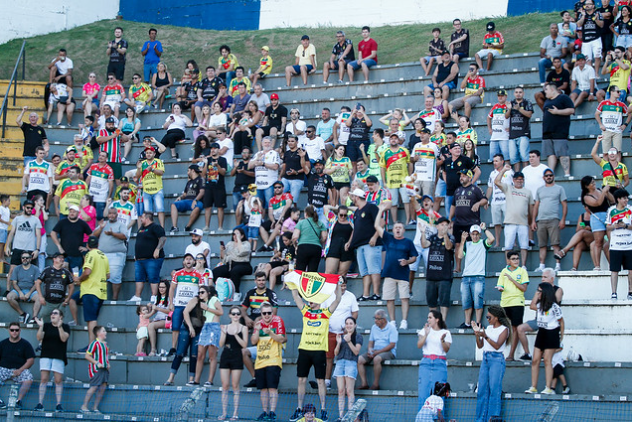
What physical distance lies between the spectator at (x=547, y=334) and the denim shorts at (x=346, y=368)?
2.39 meters

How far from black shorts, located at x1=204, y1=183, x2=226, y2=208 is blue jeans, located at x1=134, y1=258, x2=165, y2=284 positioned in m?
1.86

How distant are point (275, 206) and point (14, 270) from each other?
15.9 feet

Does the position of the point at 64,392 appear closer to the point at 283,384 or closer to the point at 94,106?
the point at 283,384

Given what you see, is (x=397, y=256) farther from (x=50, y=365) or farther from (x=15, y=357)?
(x=15, y=357)

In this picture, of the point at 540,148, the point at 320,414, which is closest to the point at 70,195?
the point at 320,414

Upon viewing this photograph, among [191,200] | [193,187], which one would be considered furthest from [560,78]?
[191,200]

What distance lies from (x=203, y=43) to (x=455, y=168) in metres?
14.1

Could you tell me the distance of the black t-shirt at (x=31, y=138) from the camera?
2127 cm

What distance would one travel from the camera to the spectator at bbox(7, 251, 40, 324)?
58.8 ft

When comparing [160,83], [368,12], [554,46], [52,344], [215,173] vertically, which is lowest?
[52,344]

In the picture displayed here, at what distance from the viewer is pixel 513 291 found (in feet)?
47.1

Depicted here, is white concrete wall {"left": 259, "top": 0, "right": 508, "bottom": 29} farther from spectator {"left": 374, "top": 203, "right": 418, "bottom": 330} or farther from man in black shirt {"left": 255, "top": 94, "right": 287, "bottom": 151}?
spectator {"left": 374, "top": 203, "right": 418, "bottom": 330}

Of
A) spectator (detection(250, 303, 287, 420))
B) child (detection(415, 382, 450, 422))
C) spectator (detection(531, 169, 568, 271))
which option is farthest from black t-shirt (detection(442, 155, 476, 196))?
child (detection(415, 382, 450, 422))

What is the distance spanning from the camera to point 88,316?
1730cm
